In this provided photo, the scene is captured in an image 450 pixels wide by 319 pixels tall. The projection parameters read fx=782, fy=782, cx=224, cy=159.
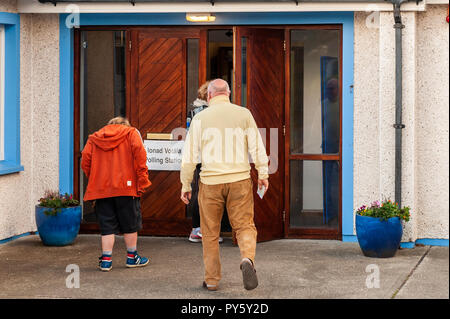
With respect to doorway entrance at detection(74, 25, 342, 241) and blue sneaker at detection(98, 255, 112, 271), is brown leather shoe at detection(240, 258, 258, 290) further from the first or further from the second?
doorway entrance at detection(74, 25, 342, 241)

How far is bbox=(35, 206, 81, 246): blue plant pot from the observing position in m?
9.28

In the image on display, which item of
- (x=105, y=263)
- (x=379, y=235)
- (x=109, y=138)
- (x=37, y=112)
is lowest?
(x=105, y=263)

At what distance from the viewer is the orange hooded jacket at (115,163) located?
789 cm

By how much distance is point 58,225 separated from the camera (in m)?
9.30

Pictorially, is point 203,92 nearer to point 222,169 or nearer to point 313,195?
point 313,195

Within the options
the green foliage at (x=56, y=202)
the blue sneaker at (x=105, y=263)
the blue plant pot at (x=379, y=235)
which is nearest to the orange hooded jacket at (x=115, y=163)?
the blue sneaker at (x=105, y=263)

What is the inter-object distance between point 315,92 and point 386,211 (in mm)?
2054

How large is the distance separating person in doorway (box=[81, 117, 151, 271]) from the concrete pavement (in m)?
0.45

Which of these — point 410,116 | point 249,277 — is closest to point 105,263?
point 249,277

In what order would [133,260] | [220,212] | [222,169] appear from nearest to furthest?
[222,169] < [220,212] < [133,260]

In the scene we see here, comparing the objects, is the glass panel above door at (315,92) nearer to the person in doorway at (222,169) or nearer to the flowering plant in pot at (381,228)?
the flowering plant in pot at (381,228)

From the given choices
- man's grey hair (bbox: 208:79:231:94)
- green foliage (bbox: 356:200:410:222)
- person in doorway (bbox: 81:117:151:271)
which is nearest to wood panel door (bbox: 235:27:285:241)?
green foliage (bbox: 356:200:410:222)

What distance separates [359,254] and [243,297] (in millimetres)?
2483

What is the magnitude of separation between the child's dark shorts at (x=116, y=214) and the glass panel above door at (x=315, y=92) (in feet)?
9.05
